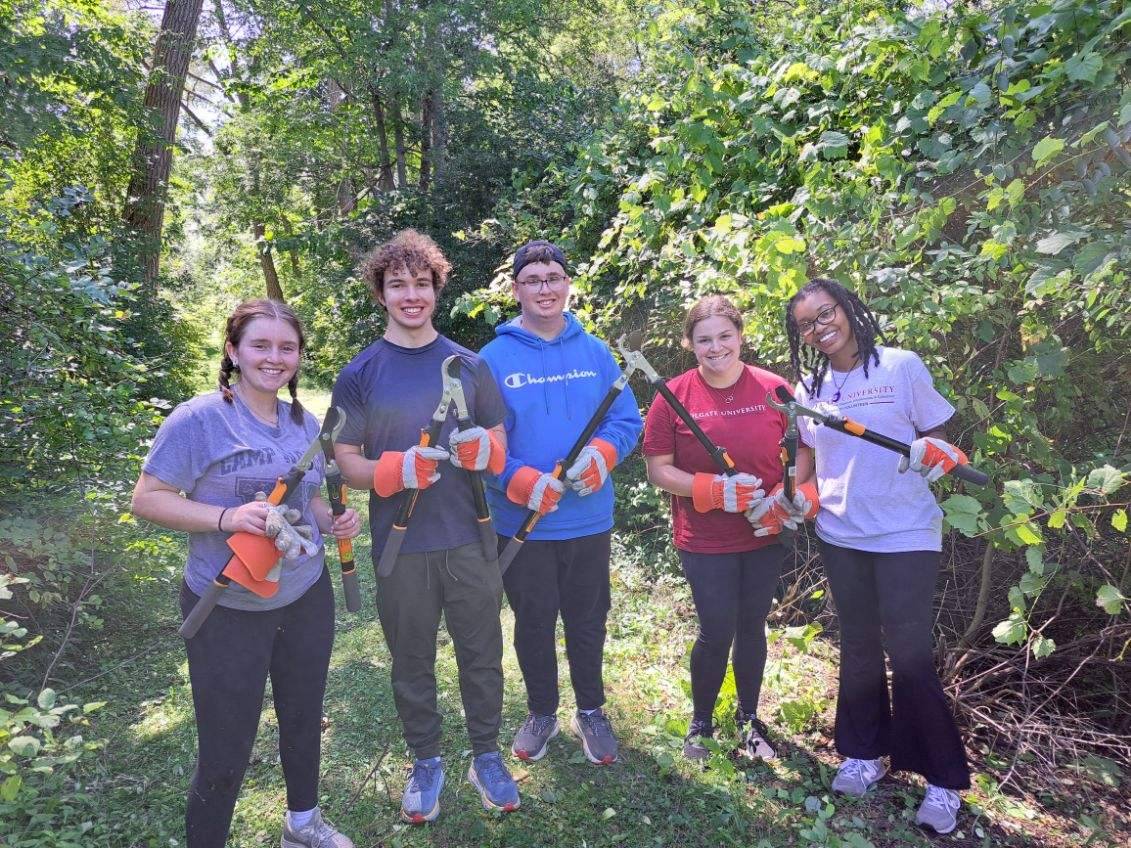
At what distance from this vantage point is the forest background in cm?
252

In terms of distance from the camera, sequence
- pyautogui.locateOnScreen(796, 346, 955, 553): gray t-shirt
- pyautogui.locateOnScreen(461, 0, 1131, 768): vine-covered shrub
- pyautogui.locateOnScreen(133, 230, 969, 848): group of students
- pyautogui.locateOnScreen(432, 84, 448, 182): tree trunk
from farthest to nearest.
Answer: pyautogui.locateOnScreen(432, 84, 448, 182): tree trunk
pyautogui.locateOnScreen(796, 346, 955, 553): gray t-shirt
pyautogui.locateOnScreen(461, 0, 1131, 768): vine-covered shrub
pyautogui.locateOnScreen(133, 230, 969, 848): group of students

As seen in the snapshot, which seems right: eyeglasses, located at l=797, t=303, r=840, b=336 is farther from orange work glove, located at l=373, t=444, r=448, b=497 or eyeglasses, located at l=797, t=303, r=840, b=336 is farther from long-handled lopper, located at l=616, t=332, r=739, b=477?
orange work glove, located at l=373, t=444, r=448, b=497

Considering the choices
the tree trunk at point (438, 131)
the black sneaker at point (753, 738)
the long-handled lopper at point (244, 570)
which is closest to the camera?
the long-handled lopper at point (244, 570)

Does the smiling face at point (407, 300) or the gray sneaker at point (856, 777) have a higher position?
the smiling face at point (407, 300)

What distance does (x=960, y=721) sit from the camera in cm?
313

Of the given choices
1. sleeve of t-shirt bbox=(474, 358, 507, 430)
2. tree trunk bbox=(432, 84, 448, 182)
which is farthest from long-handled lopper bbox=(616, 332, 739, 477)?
tree trunk bbox=(432, 84, 448, 182)

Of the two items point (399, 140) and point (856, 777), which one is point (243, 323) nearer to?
point (856, 777)

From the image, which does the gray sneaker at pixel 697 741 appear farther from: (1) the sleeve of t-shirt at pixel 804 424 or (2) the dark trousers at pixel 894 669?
(1) the sleeve of t-shirt at pixel 804 424

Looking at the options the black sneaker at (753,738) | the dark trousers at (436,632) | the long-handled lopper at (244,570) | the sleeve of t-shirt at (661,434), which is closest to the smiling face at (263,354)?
the long-handled lopper at (244,570)

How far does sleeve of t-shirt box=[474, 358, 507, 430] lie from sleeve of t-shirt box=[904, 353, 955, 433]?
4.64 ft

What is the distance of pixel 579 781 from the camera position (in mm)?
2998

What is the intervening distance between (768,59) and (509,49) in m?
10.3

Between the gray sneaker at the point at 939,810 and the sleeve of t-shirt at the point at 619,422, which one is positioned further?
the sleeve of t-shirt at the point at 619,422

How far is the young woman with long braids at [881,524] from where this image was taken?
258cm
